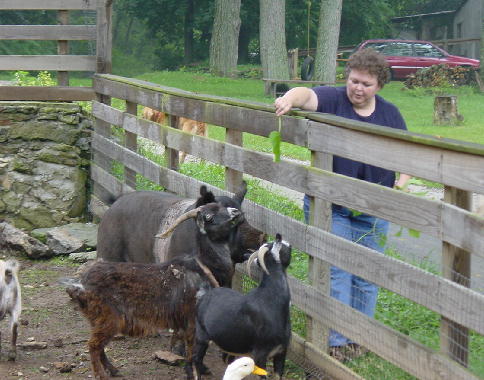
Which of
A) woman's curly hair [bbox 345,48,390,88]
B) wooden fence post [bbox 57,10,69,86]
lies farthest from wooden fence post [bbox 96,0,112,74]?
woman's curly hair [bbox 345,48,390,88]

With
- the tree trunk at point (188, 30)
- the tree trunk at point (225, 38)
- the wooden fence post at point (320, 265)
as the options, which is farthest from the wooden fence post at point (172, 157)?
the tree trunk at point (188, 30)

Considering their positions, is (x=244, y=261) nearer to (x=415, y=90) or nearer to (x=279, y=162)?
(x=279, y=162)

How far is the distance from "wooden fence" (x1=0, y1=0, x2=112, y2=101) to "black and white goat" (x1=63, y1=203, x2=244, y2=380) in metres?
5.31

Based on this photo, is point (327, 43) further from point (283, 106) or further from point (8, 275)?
point (283, 106)

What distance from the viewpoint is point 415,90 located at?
32219 mm

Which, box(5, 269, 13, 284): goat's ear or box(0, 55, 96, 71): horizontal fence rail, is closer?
box(5, 269, 13, 284): goat's ear

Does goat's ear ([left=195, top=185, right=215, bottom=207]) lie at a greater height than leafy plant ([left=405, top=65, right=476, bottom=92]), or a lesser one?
greater

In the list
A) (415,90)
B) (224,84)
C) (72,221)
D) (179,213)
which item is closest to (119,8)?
(224,84)

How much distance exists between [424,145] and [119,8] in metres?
58.8

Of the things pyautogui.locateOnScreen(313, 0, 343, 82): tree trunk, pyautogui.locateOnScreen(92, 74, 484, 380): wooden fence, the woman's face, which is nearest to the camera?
pyautogui.locateOnScreen(92, 74, 484, 380): wooden fence

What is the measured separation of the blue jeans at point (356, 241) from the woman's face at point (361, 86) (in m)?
0.70

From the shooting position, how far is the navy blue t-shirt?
554 centimetres

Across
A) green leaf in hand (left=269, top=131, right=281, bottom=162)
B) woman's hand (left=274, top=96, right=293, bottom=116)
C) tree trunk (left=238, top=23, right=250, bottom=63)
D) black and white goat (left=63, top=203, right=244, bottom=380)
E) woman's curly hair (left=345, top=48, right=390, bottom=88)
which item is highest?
woman's curly hair (left=345, top=48, right=390, bottom=88)

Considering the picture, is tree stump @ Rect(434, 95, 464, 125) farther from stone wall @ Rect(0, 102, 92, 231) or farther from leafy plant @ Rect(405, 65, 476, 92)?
leafy plant @ Rect(405, 65, 476, 92)
